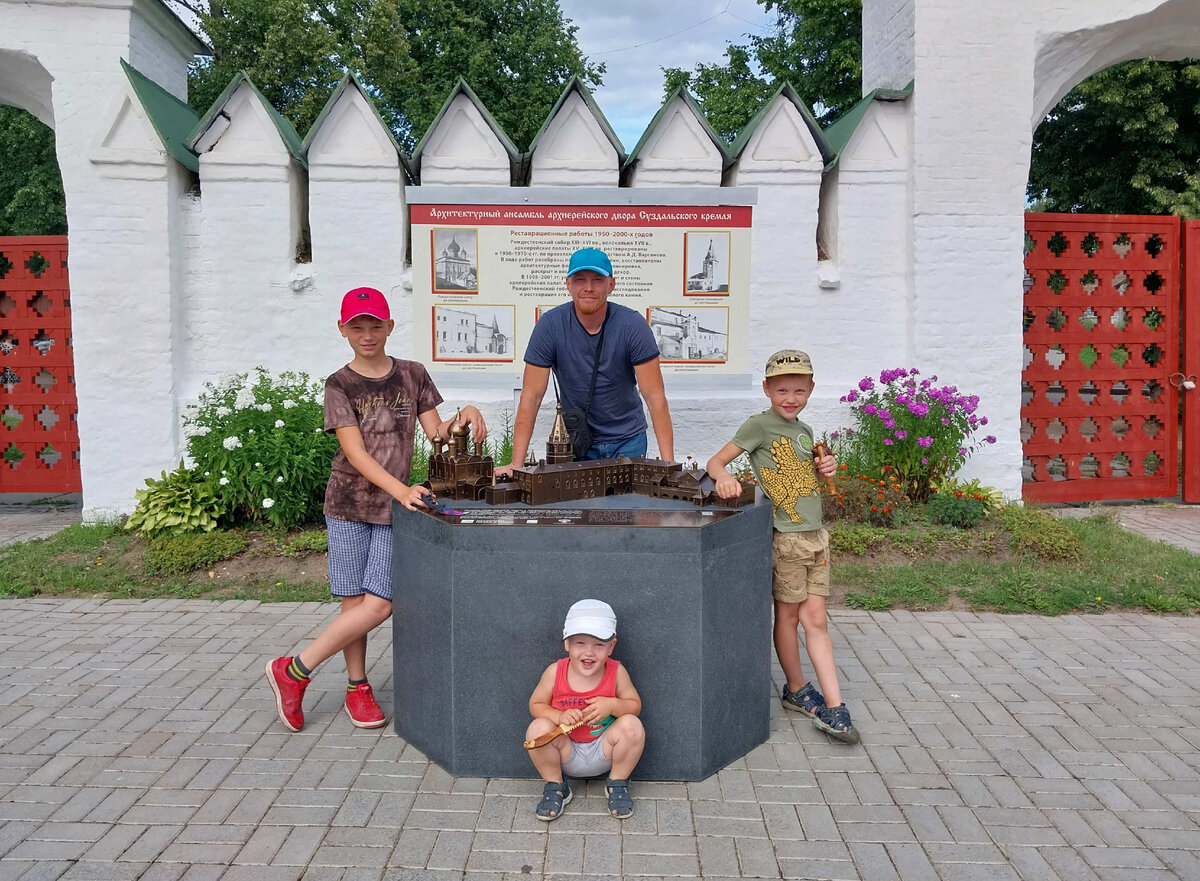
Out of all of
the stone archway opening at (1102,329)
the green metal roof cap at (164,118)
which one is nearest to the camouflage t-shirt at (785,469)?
the stone archway opening at (1102,329)

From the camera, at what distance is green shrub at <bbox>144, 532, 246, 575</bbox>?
257 inches

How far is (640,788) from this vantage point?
3.56m

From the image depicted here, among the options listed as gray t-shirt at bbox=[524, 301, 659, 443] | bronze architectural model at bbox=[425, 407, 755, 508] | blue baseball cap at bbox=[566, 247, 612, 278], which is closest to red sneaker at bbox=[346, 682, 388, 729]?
bronze architectural model at bbox=[425, 407, 755, 508]

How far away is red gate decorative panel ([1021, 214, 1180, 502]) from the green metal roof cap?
7075mm

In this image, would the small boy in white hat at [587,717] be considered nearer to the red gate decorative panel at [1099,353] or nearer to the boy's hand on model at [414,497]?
the boy's hand on model at [414,497]

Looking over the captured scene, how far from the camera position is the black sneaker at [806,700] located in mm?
4195

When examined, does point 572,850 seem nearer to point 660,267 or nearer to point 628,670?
point 628,670

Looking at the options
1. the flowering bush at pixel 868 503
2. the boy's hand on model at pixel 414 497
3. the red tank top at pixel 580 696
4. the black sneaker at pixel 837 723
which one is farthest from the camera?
the flowering bush at pixel 868 503

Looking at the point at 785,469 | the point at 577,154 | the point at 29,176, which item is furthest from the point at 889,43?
the point at 29,176

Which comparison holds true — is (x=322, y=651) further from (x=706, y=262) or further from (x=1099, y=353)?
(x=1099, y=353)

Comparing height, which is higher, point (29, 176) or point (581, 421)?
point (29, 176)

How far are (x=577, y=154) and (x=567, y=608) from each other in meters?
5.08

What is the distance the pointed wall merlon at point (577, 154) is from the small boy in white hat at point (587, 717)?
4.99 metres

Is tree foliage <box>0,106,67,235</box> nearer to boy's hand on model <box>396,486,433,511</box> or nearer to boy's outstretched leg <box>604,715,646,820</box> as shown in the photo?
boy's hand on model <box>396,486,433,511</box>
